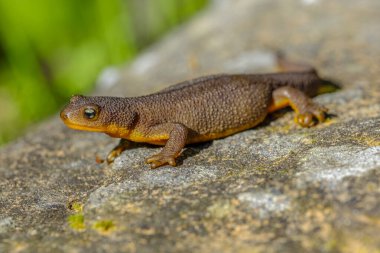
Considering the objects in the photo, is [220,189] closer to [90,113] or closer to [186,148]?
[186,148]

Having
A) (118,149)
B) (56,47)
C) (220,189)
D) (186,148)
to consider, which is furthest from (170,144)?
(56,47)

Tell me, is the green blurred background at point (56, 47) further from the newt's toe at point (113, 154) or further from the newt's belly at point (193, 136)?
the newt's belly at point (193, 136)

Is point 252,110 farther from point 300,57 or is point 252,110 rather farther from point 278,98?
point 300,57

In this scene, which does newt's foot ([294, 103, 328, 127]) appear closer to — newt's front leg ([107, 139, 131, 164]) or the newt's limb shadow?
the newt's limb shadow

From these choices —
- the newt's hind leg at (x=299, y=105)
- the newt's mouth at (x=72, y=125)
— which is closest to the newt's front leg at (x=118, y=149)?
the newt's mouth at (x=72, y=125)

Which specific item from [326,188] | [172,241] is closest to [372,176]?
[326,188]

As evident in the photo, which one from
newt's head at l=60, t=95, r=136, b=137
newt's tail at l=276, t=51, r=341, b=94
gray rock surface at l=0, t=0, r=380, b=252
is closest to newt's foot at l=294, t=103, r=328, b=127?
gray rock surface at l=0, t=0, r=380, b=252
